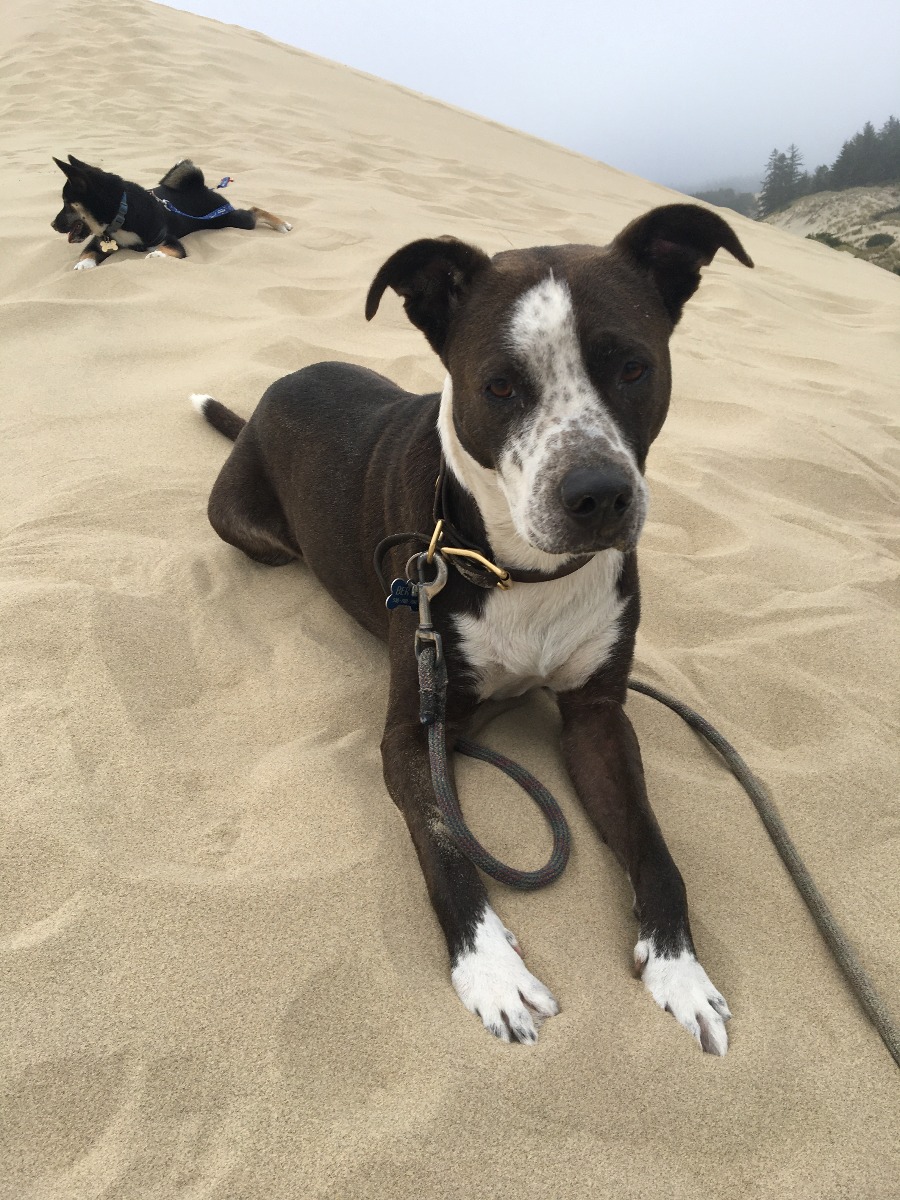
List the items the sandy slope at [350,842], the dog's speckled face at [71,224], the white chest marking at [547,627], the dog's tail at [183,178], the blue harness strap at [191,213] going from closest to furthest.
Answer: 1. the sandy slope at [350,842]
2. the white chest marking at [547,627]
3. the dog's speckled face at [71,224]
4. the blue harness strap at [191,213]
5. the dog's tail at [183,178]

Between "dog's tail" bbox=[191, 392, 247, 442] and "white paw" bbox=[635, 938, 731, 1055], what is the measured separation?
319 cm

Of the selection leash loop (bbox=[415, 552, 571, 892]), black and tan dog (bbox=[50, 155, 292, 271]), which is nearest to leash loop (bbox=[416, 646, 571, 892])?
leash loop (bbox=[415, 552, 571, 892])

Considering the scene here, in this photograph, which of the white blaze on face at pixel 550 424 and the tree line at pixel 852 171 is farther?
the tree line at pixel 852 171

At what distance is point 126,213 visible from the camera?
20.9 ft

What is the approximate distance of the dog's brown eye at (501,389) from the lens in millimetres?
2180

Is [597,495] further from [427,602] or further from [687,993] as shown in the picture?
[687,993]

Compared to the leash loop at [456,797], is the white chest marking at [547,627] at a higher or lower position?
higher

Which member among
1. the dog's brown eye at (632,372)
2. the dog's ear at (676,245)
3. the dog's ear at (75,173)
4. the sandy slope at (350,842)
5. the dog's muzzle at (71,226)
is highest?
the dog's ear at (676,245)

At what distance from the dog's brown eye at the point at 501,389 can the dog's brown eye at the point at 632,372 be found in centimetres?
28

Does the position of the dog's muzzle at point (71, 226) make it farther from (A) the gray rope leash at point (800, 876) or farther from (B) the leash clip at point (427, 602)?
(A) the gray rope leash at point (800, 876)

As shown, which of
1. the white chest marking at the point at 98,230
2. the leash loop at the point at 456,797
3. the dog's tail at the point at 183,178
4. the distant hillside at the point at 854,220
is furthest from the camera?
the distant hillside at the point at 854,220

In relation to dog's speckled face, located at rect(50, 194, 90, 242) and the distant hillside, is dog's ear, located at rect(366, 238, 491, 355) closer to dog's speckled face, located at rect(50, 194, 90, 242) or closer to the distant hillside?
dog's speckled face, located at rect(50, 194, 90, 242)

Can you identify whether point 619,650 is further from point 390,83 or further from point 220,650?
point 390,83

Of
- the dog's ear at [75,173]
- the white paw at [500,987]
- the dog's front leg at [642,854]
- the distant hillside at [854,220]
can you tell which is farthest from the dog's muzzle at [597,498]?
the distant hillside at [854,220]
